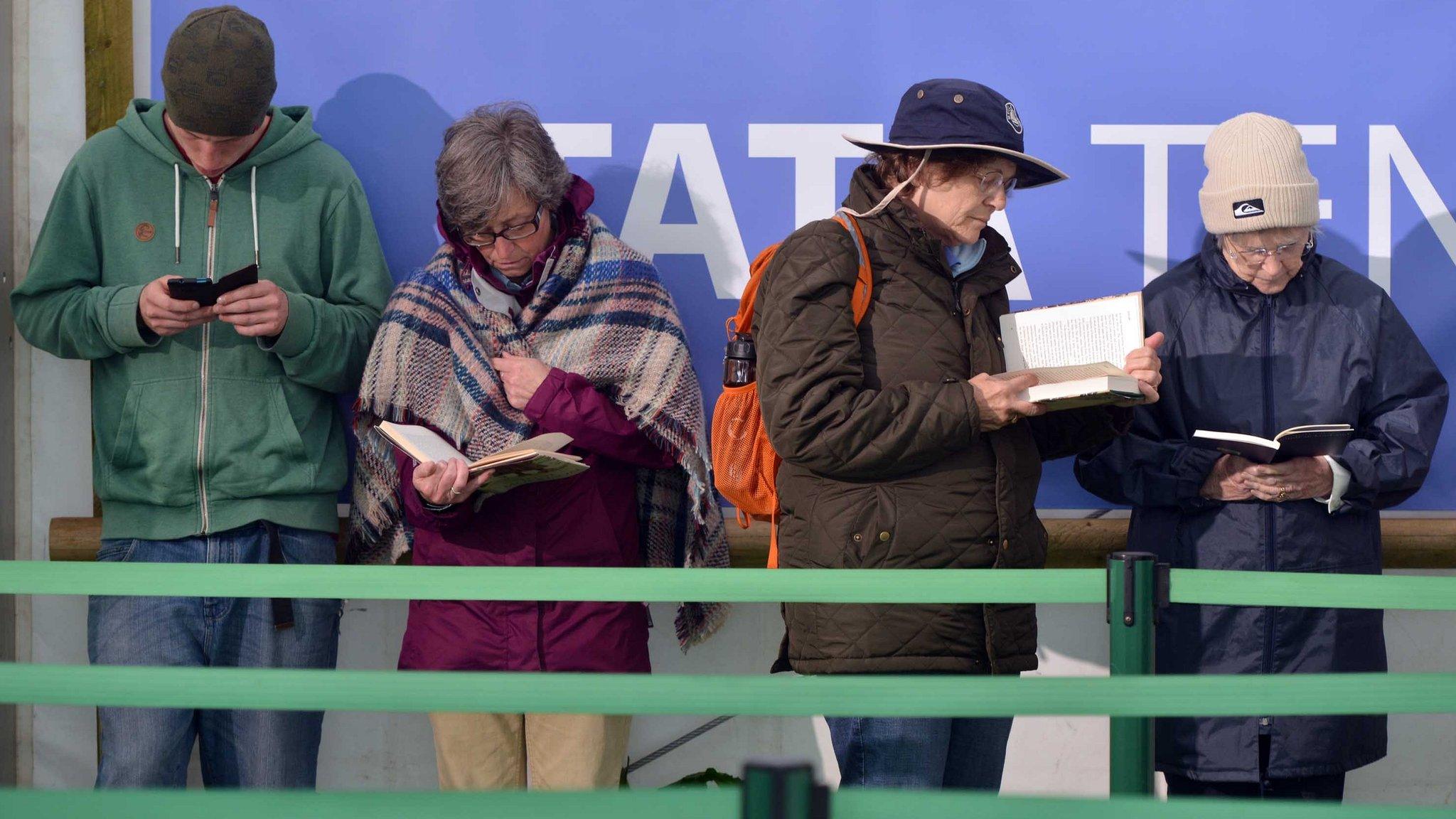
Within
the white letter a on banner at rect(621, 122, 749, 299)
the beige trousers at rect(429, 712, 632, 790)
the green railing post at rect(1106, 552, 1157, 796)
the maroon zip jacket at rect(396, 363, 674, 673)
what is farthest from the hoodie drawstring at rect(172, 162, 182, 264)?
the green railing post at rect(1106, 552, 1157, 796)

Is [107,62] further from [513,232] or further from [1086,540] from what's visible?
[1086,540]

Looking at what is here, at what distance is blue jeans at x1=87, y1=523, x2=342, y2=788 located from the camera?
3.38 m

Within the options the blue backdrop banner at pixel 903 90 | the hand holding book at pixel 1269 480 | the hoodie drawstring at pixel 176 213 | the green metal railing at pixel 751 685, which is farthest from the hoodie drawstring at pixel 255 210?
the hand holding book at pixel 1269 480

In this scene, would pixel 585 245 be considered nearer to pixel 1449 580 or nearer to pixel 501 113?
pixel 501 113

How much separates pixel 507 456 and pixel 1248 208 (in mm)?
1713

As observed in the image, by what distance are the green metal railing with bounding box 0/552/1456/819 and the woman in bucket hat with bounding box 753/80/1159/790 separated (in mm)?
300

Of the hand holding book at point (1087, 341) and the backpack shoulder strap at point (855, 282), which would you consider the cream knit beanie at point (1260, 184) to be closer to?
the hand holding book at point (1087, 341)

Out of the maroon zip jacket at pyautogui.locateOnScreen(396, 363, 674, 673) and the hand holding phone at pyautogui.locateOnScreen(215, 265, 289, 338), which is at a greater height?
the hand holding phone at pyautogui.locateOnScreen(215, 265, 289, 338)

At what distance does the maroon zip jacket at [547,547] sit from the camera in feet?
10.7

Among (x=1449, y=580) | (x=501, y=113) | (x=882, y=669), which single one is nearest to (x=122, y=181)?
(x=501, y=113)

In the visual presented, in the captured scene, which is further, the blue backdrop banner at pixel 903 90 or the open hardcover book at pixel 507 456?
the blue backdrop banner at pixel 903 90

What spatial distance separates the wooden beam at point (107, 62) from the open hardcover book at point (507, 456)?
130cm

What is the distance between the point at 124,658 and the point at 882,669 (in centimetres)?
176

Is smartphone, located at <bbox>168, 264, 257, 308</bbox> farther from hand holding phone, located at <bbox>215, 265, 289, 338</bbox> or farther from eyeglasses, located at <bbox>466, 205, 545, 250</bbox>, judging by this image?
eyeglasses, located at <bbox>466, 205, 545, 250</bbox>
